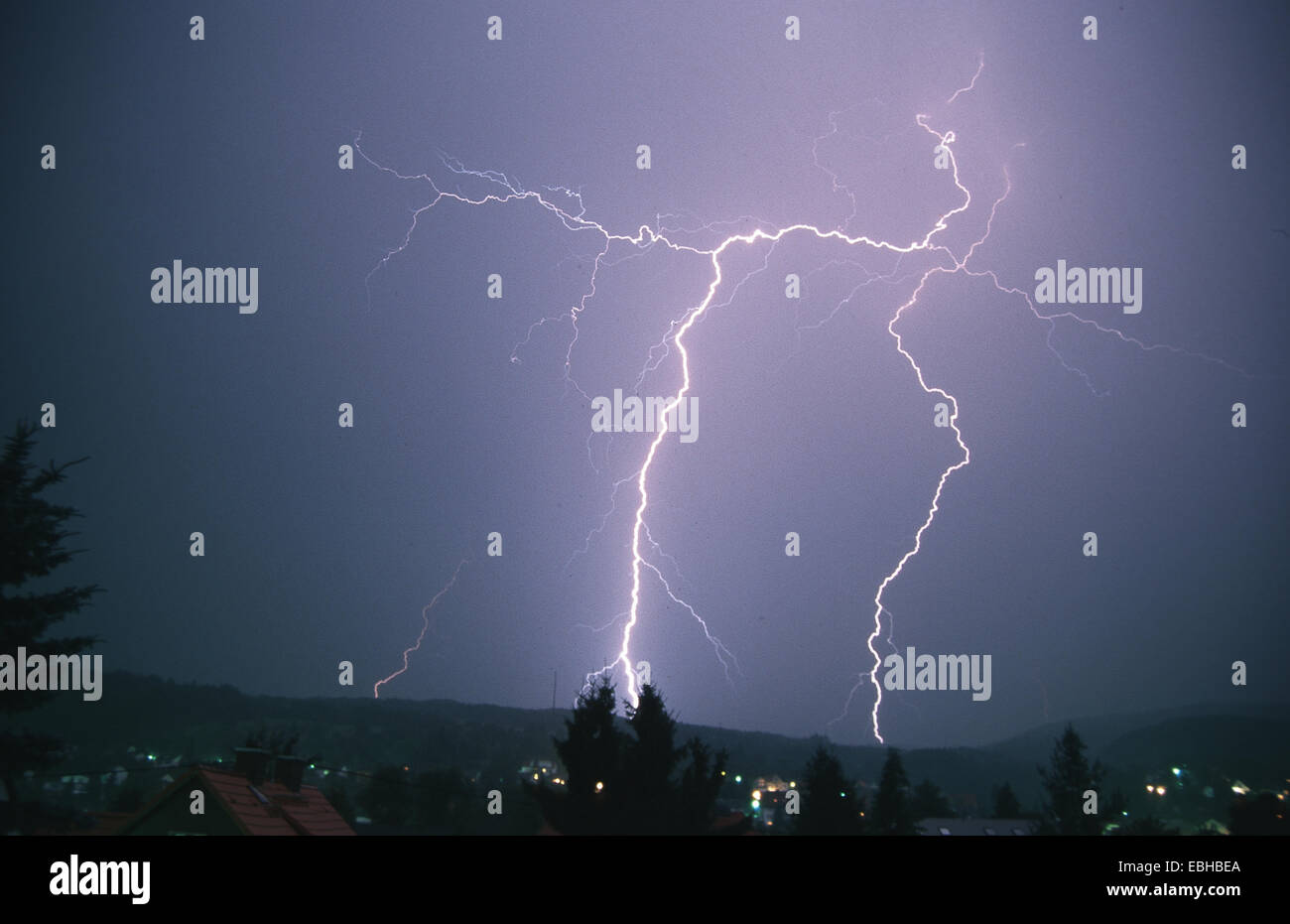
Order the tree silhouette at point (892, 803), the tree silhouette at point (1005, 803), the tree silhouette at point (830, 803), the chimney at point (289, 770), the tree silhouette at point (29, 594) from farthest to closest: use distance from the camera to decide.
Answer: the tree silhouette at point (1005, 803)
the tree silhouette at point (892, 803)
the tree silhouette at point (830, 803)
the chimney at point (289, 770)
the tree silhouette at point (29, 594)

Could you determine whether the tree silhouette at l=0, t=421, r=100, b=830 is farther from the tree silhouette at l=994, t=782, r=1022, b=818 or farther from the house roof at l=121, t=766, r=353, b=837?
the tree silhouette at l=994, t=782, r=1022, b=818

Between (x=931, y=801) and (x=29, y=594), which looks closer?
(x=29, y=594)

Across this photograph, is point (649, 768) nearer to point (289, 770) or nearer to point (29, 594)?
point (289, 770)

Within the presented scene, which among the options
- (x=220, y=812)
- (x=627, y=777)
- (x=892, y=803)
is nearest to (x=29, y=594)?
(x=220, y=812)

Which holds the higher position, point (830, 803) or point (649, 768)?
point (649, 768)

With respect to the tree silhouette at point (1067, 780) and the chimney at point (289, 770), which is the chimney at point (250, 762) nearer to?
the chimney at point (289, 770)

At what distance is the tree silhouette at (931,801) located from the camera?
2984 cm

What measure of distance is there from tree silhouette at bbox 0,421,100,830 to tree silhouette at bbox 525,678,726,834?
5.56 m

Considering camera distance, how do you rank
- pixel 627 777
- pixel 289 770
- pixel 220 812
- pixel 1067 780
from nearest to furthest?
1. pixel 220 812
2. pixel 627 777
3. pixel 289 770
4. pixel 1067 780

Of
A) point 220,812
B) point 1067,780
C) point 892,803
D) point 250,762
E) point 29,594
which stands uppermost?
point 29,594

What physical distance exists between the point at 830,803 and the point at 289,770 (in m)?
10.8

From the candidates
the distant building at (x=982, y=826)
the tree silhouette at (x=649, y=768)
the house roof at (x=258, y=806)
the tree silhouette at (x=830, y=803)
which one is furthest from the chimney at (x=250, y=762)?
the distant building at (x=982, y=826)

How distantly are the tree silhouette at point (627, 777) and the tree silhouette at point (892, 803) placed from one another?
43.3 ft

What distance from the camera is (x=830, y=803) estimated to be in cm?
1636
